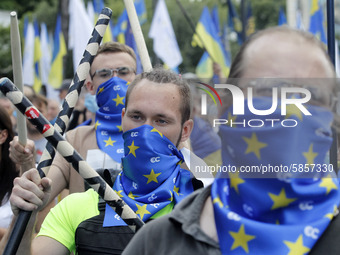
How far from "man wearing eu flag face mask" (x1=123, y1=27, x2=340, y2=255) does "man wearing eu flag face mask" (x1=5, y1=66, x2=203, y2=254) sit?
939 millimetres

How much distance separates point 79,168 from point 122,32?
11.5 metres

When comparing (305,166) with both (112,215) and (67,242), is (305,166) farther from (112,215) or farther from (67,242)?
(67,242)

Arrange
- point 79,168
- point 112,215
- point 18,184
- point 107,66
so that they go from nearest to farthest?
point 79,168 → point 18,184 → point 112,215 → point 107,66

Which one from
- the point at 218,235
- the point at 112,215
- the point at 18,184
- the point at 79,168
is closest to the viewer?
the point at 218,235

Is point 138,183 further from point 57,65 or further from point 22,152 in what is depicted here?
point 57,65

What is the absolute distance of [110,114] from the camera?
3.70 m

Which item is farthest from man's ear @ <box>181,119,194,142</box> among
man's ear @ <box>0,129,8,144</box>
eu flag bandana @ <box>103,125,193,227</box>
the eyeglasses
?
man's ear @ <box>0,129,8,144</box>

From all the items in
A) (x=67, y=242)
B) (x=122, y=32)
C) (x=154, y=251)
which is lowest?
(x=122, y=32)

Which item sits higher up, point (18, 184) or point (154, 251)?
point (154, 251)

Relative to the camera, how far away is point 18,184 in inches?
89.7

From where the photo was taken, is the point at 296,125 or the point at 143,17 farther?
the point at 143,17

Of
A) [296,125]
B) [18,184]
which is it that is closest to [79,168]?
[18,184]

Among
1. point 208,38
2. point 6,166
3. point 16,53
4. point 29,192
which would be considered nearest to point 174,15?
point 208,38

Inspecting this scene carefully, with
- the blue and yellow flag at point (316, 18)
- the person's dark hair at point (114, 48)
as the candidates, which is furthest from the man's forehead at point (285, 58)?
the blue and yellow flag at point (316, 18)
